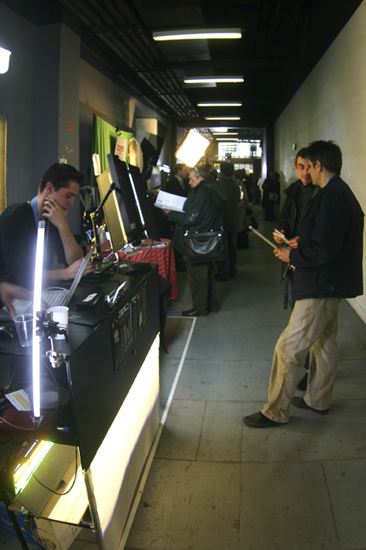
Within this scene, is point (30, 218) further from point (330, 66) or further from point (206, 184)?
point (330, 66)

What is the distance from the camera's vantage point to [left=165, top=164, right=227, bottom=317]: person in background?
3676 mm

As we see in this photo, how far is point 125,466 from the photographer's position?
151 centimetres

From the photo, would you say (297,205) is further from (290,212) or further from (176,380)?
(176,380)

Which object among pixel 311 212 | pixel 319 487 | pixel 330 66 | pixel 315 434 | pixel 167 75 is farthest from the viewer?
pixel 167 75

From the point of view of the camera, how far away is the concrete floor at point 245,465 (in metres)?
1.51

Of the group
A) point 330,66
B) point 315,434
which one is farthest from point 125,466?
point 330,66

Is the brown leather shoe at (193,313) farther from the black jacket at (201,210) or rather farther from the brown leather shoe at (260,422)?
the brown leather shoe at (260,422)

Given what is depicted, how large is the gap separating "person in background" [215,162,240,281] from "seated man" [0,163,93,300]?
321cm

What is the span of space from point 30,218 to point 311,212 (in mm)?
1334

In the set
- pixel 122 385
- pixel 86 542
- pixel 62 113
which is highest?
pixel 62 113

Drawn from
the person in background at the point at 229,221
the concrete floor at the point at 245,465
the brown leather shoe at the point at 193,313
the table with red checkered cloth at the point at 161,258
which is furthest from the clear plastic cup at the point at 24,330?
the person in background at the point at 229,221

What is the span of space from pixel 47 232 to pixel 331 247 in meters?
1.34

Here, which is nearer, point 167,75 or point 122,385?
point 122,385

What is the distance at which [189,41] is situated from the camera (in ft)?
18.2
